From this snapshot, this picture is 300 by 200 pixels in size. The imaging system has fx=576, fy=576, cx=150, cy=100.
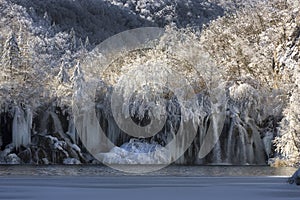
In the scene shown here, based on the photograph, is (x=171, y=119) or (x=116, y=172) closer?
(x=116, y=172)

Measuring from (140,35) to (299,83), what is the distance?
3842 inches

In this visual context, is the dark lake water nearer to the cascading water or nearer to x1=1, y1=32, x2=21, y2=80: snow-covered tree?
the cascading water

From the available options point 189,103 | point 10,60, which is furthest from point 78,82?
point 189,103

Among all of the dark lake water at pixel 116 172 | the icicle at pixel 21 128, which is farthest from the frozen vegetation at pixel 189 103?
the dark lake water at pixel 116 172

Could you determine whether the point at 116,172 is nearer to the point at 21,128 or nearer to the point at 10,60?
the point at 21,128

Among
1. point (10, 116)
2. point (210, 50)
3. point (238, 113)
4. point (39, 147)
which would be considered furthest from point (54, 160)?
point (210, 50)

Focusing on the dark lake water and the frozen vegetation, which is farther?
the frozen vegetation

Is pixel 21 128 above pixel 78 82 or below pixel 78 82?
below

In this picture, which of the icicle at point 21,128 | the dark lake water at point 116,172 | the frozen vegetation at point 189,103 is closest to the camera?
the dark lake water at point 116,172

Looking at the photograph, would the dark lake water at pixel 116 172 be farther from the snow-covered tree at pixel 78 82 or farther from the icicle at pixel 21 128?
the snow-covered tree at pixel 78 82

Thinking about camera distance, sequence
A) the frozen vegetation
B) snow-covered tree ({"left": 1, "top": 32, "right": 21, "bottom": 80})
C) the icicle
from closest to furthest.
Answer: the icicle
the frozen vegetation
snow-covered tree ({"left": 1, "top": 32, "right": 21, "bottom": 80})

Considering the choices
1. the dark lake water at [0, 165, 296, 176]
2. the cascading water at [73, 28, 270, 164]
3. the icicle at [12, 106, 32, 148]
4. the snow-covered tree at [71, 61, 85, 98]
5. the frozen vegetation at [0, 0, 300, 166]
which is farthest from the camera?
the snow-covered tree at [71, 61, 85, 98]

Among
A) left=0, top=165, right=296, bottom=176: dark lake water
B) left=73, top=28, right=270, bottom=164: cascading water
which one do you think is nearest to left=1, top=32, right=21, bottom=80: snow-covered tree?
left=73, top=28, right=270, bottom=164: cascading water

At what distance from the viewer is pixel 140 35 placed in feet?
427
